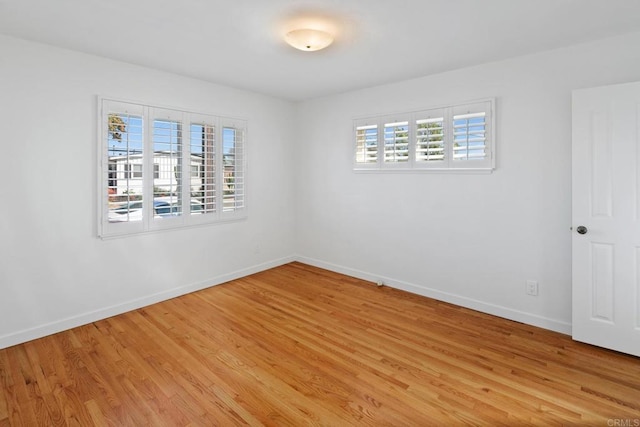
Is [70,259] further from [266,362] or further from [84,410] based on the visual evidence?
[266,362]

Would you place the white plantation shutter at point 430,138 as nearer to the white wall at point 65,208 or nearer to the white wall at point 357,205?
the white wall at point 357,205

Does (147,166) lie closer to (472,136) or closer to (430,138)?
(430,138)

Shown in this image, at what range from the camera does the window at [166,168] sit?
3207mm

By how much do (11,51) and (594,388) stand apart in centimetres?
500

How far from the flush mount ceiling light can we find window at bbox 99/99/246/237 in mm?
1849

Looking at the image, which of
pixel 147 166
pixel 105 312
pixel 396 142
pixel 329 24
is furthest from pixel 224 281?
pixel 329 24

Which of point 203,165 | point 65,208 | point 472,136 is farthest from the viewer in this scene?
point 203,165

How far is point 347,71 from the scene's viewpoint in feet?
11.6

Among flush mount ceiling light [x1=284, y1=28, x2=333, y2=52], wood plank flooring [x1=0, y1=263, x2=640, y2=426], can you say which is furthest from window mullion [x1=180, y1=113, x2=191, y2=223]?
flush mount ceiling light [x1=284, y1=28, x2=333, y2=52]

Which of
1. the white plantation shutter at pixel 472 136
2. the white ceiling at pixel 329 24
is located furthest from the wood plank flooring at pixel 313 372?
the white ceiling at pixel 329 24

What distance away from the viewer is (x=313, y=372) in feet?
7.72

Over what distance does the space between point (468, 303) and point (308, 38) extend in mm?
3015

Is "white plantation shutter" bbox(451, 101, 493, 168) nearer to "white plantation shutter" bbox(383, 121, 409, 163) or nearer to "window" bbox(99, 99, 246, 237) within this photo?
"white plantation shutter" bbox(383, 121, 409, 163)

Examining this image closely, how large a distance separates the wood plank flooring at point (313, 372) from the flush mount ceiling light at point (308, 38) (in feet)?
7.90
